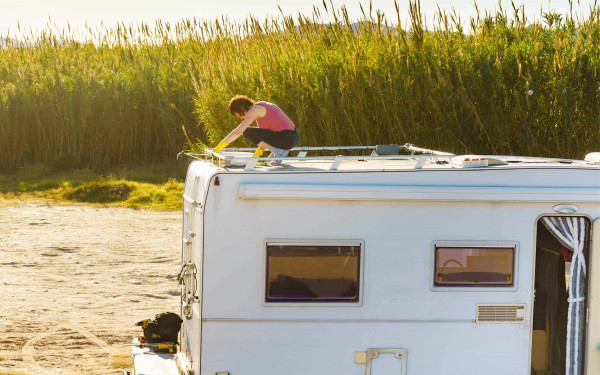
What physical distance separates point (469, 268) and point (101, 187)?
42.1 feet

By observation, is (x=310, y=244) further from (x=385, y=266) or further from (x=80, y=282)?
(x=80, y=282)

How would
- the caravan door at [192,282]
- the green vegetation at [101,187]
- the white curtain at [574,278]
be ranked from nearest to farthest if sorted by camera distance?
the caravan door at [192,282] < the white curtain at [574,278] < the green vegetation at [101,187]

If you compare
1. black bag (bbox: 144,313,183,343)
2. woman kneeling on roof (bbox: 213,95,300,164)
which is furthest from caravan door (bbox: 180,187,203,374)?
woman kneeling on roof (bbox: 213,95,300,164)

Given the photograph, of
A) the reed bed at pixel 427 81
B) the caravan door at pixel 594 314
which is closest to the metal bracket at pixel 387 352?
the caravan door at pixel 594 314

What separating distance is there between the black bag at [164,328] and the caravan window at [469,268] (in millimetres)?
2263

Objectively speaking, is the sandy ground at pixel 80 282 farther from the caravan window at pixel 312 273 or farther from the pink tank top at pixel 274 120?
the caravan window at pixel 312 273

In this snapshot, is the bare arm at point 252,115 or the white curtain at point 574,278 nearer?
the white curtain at point 574,278

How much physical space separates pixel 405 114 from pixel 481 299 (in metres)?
6.28

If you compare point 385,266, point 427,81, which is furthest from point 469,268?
point 427,81

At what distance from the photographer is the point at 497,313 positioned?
5.59 meters

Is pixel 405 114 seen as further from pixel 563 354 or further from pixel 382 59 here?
pixel 563 354

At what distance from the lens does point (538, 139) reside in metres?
11.3

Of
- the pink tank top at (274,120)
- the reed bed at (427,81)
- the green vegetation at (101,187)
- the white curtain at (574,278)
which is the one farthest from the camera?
the green vegetation at (101,187)

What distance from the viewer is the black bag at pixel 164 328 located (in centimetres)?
674
